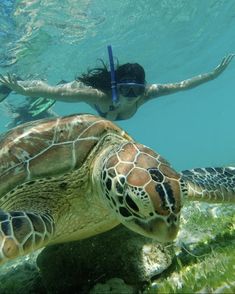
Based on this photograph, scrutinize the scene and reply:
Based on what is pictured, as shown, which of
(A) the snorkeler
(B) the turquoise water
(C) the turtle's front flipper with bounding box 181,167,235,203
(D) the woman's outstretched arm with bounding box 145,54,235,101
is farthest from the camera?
(B) the turquoise water

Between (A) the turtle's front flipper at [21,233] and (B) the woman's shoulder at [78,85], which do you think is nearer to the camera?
(A) the turtle's front flipper at [21,233]

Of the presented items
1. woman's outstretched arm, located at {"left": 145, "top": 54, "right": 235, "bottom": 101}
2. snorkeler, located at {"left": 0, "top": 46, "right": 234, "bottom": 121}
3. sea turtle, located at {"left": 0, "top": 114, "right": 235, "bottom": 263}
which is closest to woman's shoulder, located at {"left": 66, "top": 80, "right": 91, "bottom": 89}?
snorkeler, located at {"left": 0, "top": 46, "right": 234, "bottom": 121}

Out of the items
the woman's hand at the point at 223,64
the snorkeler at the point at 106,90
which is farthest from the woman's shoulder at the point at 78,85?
the woman's hand at the point at 223,64

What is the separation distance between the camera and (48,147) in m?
4.08

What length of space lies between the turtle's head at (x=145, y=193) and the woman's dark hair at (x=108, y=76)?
6.11 metres

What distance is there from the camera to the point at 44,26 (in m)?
17.6

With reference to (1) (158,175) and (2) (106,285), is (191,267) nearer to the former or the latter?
(2) (106,285)

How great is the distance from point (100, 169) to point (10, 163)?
1.20m

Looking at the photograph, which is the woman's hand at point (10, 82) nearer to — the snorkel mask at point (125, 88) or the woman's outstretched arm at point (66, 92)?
the woman's outstretched arm at point (66, 92)

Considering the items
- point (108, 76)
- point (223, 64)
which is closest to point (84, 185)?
point (108, 76)

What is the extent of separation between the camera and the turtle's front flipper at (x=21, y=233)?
2.83 metres

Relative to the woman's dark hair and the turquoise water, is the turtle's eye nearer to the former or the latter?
the woman's dark hair

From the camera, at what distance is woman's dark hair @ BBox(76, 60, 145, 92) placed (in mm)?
9023

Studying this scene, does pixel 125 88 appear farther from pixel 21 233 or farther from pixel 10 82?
pixel 21 233
